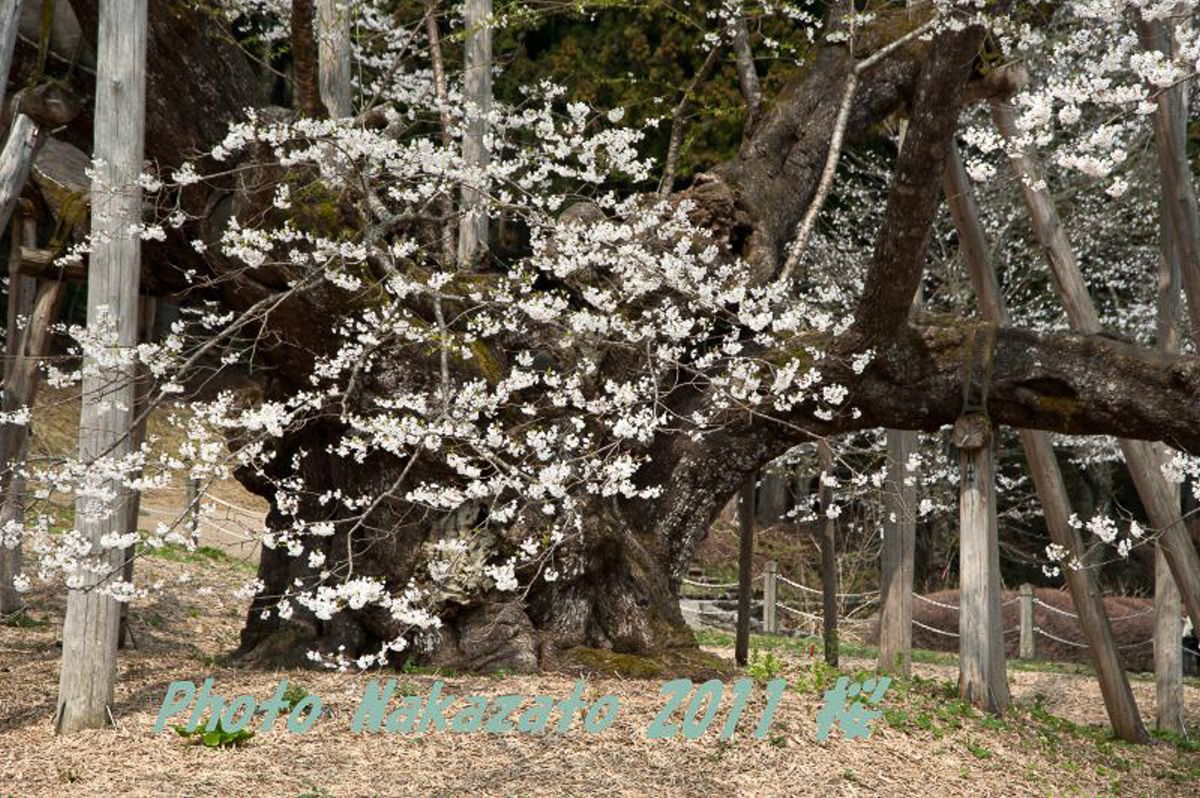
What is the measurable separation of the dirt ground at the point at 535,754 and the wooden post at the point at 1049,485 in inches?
21.7

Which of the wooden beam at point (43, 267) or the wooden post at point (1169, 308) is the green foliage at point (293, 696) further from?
the wooden post at point (1169, 308)

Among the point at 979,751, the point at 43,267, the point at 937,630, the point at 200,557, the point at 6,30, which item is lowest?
the point at 979,751

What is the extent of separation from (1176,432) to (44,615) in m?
7.50

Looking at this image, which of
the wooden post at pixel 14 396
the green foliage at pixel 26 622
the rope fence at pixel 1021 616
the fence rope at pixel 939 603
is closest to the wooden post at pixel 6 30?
the wooden post at pixel 14 396

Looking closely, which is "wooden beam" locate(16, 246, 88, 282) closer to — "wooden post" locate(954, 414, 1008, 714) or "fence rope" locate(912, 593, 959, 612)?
"wooden post" locate(954, 414, 1008, 714)

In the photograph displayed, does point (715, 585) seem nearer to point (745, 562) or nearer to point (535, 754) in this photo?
point (745, 562)

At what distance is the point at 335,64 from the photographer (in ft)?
28.5

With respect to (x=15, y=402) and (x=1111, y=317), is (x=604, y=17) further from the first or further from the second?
(x=15, y=402)

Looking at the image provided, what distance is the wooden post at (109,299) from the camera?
5543mm

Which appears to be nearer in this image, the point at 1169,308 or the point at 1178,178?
the point at 1178,178

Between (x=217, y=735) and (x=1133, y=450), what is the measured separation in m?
5.70

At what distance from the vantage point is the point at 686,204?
709 cm

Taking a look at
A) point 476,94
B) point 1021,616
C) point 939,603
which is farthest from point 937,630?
point 476,94

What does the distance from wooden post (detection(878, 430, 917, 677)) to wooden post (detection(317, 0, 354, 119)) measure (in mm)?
4672
